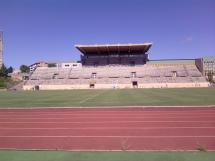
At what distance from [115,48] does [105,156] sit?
68.2 metres

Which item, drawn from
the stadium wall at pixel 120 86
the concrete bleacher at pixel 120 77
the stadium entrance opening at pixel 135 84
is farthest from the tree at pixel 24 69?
the stadium entrance opening at pixel 135 84

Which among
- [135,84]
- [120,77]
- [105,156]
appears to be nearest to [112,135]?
[105,156]

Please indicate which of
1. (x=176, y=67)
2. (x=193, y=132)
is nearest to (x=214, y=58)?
(x=176, y=67)

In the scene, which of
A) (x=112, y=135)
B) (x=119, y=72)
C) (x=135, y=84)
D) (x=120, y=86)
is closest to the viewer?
(x=112, y=135)

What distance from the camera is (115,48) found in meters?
74.4

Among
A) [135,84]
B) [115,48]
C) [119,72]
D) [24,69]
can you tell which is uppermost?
[24,69]

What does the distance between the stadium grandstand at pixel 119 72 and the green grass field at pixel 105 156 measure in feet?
195

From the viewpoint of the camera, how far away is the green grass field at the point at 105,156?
656 cm

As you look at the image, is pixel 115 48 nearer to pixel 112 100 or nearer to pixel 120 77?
pixel 120 77

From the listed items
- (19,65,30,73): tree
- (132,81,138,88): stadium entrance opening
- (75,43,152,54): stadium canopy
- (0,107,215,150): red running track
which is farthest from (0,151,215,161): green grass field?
(19,65,30,73): tree

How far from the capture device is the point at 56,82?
69.9m

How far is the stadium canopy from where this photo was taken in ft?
239

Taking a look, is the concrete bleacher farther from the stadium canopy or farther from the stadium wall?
the stadium canopy

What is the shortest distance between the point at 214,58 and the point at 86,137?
117151mm
